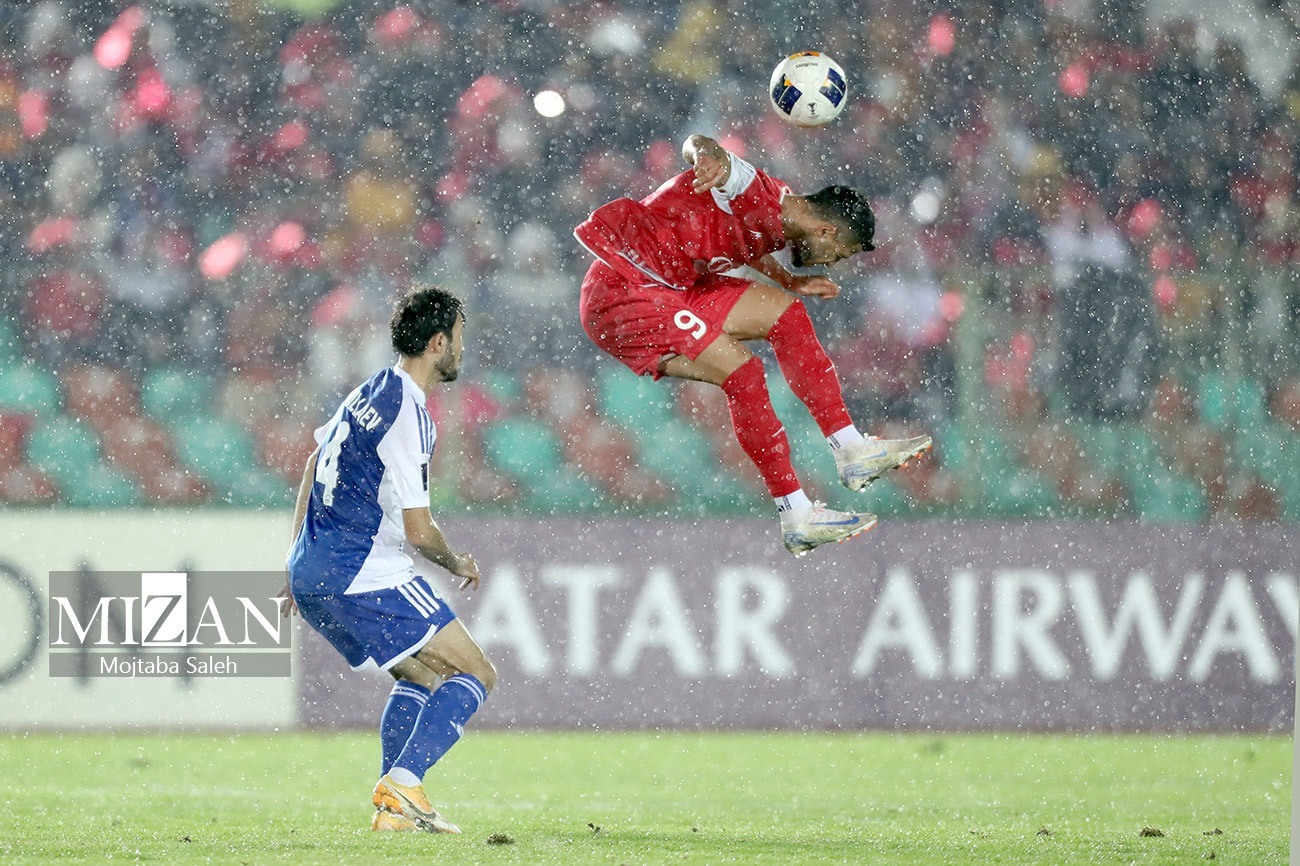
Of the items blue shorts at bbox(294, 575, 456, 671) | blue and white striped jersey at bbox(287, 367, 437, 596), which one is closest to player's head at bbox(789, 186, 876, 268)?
blue and white striped jersey at bbox(287, 367, 437, 596)

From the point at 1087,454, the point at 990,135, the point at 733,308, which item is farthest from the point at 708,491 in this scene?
the point at 733,308

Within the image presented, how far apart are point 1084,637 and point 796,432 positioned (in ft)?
4.94

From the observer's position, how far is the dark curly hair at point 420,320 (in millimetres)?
4141

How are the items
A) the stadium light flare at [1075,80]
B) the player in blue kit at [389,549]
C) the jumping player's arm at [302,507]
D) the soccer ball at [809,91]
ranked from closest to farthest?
the player in blue kit at [389,549]
the jumping player's arm at [302,507]
the soccer ball at [809,91]
the stadium light flare at [1075,80]

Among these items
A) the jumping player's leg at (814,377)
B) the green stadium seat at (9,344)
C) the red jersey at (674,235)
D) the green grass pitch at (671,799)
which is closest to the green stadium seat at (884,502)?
the green grass pitch at (671,799)

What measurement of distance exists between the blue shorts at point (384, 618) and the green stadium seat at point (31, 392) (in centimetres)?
406

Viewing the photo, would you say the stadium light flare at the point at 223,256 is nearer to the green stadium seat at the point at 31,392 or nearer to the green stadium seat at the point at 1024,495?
the green stadium seat at the point at 31,392

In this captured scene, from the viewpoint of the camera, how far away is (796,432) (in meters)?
7.59

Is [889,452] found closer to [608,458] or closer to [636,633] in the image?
[636,633]

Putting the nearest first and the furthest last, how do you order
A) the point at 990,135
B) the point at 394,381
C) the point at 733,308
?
1. the point at 394,381
2. the point at 733,308
3. the point at 990,135

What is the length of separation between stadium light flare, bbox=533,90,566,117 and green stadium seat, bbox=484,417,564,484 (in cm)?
183

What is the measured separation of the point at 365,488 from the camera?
4.15m

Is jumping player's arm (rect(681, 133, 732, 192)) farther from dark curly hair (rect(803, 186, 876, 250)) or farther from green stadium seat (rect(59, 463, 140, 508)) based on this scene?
green stadium seat (rect(59, 463, 140, 508))

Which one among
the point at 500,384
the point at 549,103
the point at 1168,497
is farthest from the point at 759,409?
the point at 549,103
